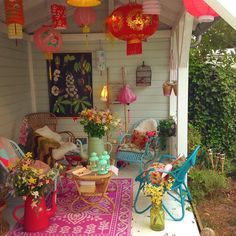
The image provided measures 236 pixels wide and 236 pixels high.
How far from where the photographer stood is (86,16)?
422 centimetres

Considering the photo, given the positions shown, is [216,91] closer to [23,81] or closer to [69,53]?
[69,53]

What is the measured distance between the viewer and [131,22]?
3.30 metres

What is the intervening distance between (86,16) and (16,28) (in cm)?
130

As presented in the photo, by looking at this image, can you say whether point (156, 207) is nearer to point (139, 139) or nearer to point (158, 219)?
point (158, 219)

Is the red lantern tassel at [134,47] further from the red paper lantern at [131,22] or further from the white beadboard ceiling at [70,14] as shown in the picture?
the white beadboard ceiling at [70,14]

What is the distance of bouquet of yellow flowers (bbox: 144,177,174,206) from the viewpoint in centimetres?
346

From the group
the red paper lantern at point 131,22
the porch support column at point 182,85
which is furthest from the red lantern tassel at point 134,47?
the porch support column at point 182,85

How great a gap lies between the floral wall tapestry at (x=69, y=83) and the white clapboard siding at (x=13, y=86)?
54 centimetres

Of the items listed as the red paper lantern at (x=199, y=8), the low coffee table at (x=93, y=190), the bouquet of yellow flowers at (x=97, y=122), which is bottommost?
the low coffee table at (x=93, y=190)

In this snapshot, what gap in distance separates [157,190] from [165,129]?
2.57 meters

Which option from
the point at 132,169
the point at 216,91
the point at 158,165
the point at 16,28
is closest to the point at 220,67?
the point at 216,91

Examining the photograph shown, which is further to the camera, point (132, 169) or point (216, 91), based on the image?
point (216, 91)

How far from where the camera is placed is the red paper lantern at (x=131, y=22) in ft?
10.8

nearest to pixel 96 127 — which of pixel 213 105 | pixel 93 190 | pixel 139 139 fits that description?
pixel 93 190
